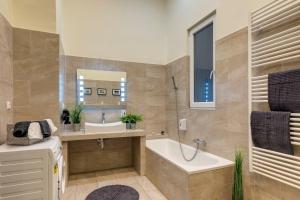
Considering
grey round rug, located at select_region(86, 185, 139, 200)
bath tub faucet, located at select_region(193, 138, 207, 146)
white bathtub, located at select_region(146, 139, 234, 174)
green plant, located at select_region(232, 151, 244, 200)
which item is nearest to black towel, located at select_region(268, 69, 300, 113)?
green plant, located at select_region(232, 151, 244, 200)

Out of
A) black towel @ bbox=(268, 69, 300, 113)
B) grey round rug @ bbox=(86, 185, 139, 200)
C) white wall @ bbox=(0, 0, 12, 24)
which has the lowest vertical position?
grey round rug @ bbox=(86, 185, 139, 200)

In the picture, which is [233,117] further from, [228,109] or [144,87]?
[144,87]

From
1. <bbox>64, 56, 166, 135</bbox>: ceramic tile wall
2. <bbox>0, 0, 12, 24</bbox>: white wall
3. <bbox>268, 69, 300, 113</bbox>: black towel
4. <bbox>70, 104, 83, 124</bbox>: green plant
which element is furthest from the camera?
<bbox>64, 56, 166, 135</bbox>: ceramic tile wall

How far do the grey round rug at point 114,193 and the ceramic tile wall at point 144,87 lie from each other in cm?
127

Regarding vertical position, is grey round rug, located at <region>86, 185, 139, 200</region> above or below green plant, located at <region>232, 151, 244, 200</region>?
below

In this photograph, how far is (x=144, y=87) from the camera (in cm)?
367

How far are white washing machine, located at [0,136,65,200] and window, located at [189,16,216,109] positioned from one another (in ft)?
6.74

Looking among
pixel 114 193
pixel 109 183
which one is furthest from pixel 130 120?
pixel 114 193

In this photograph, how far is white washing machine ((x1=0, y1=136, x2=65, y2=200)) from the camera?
1521mm

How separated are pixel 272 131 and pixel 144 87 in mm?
2419

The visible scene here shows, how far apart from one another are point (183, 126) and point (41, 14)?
8.65 feet

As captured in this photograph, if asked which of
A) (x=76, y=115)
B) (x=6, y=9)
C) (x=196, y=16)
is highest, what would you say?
(x=196, y=16)

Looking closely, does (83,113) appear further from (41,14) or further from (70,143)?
(41,14)

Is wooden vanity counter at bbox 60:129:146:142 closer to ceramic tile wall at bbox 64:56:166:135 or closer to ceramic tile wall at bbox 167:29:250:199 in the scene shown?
ceramic tile wall at bbox 64:56:166:135
